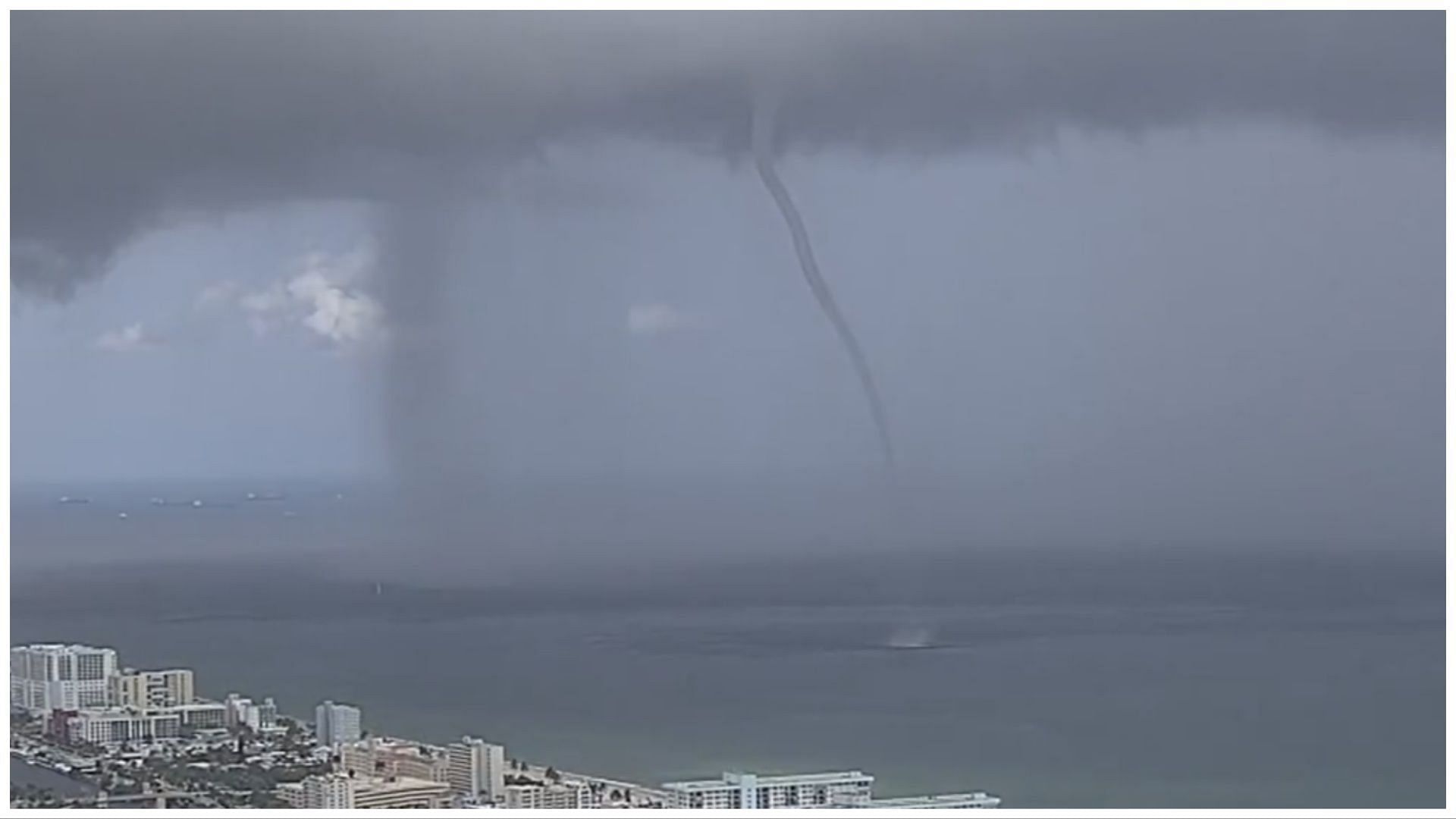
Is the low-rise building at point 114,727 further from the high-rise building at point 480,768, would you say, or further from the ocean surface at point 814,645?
the high-rise building at point 480,768

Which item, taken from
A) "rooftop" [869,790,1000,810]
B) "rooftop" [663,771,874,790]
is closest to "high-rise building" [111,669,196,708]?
"rooftop" [663,771,874,790]

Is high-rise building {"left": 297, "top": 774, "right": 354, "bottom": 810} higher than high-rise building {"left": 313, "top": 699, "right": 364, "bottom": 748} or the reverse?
the reverse

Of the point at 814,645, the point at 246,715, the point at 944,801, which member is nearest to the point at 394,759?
the point at 246,715

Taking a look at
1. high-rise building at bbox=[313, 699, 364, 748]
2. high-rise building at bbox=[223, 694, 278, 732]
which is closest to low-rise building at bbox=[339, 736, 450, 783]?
high-rise building at bbox=[313, 699, 364, 748]

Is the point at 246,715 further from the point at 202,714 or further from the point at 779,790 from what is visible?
the point at 779,790

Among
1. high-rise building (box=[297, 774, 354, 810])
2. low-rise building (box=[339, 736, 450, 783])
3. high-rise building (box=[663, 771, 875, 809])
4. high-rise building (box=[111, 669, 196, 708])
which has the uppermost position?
high-rise building (box=[111, 669, 196, 708])

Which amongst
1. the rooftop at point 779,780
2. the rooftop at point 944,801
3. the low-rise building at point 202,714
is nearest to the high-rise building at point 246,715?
the low-rise building at point 202,714

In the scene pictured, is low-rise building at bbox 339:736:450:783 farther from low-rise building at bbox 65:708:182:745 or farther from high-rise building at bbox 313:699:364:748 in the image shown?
low-rise building at bbox 65:708:182:745
